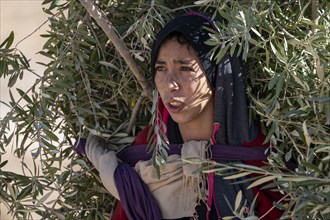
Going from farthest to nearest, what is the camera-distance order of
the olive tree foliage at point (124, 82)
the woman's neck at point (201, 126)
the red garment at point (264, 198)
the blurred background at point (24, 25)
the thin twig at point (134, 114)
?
the blurred background at point (24, 25)
the thin twig at point (134, 114)
the woman's neck at point (201, 126)
the red garment at point (264, 198)
the olive tree foliage at point (124, 82)

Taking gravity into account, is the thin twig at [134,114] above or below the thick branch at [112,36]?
below

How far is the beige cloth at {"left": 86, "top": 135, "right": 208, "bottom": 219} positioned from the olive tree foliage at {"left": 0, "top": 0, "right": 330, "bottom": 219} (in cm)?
10

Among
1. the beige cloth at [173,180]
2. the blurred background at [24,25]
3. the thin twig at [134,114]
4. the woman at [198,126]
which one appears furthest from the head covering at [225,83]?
the blurred background at [24,25]

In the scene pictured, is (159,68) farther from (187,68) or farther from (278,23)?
(278,23)

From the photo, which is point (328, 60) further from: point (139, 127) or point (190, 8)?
point (139, 127)

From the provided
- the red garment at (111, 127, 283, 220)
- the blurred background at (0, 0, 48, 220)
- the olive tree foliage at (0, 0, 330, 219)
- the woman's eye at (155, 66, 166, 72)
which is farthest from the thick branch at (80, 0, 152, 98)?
the blurred background at (0, 0, 48, 220)

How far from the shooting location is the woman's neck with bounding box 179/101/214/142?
10.3ft

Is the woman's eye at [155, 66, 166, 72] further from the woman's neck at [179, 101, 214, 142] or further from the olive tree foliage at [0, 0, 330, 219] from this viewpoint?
the woman's neck at [179, 101, 214, 142]

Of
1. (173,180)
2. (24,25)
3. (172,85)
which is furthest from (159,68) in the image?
(24,25)

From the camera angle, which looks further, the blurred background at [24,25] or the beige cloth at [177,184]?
the blurred background at [24,25]

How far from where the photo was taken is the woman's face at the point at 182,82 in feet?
10.00

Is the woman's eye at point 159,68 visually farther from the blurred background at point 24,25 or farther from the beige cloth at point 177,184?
the blurred background at point 24,25

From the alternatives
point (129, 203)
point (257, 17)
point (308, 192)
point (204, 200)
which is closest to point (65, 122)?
point (129, 203)

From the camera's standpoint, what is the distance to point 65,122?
3.42 m
